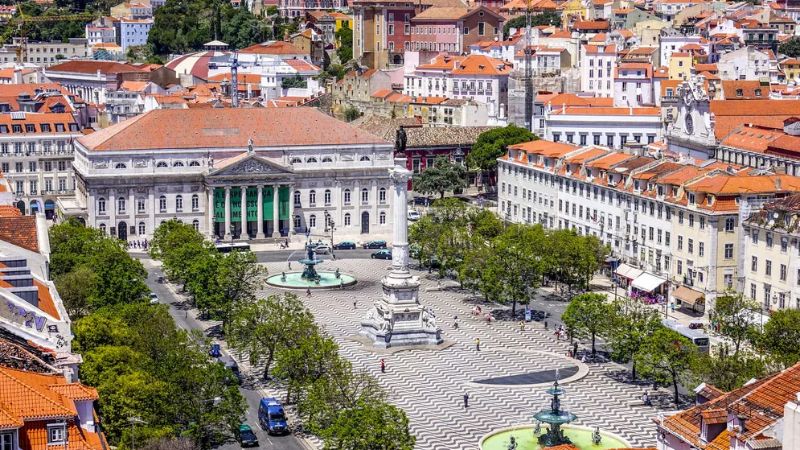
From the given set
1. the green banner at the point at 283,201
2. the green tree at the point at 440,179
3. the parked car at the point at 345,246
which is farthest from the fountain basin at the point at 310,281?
the green tree at the point at 440,179

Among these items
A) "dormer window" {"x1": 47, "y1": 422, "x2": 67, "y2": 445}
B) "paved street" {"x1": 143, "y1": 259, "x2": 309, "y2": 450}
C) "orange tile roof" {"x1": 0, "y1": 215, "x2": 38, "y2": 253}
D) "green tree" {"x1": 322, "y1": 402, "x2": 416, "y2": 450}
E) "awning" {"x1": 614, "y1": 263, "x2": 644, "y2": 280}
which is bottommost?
"paved street" {"x1": 143, "y1": 259, "x2": 309, "y2": 450}

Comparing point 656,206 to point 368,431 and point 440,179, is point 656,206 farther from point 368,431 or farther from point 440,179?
point 368,431

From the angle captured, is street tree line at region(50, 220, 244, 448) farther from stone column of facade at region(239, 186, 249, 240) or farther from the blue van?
stone column of facade at region(239, 186, 249, 240)

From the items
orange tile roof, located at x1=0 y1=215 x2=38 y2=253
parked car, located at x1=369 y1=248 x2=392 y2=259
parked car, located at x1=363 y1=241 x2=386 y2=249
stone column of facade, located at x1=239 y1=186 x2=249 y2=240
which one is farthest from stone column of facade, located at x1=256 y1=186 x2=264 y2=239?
orange tile roof, located at x1=0 y1=215 x2=38 y2=253

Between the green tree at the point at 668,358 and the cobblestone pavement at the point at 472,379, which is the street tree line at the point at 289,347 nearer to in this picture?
the cobblestone pavement at the point at 472,379

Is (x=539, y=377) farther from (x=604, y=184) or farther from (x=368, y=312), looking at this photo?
(x=604, y=184)

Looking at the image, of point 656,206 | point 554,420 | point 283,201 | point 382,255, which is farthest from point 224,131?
point 554,420

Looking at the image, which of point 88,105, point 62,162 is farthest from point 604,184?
point 88,105
